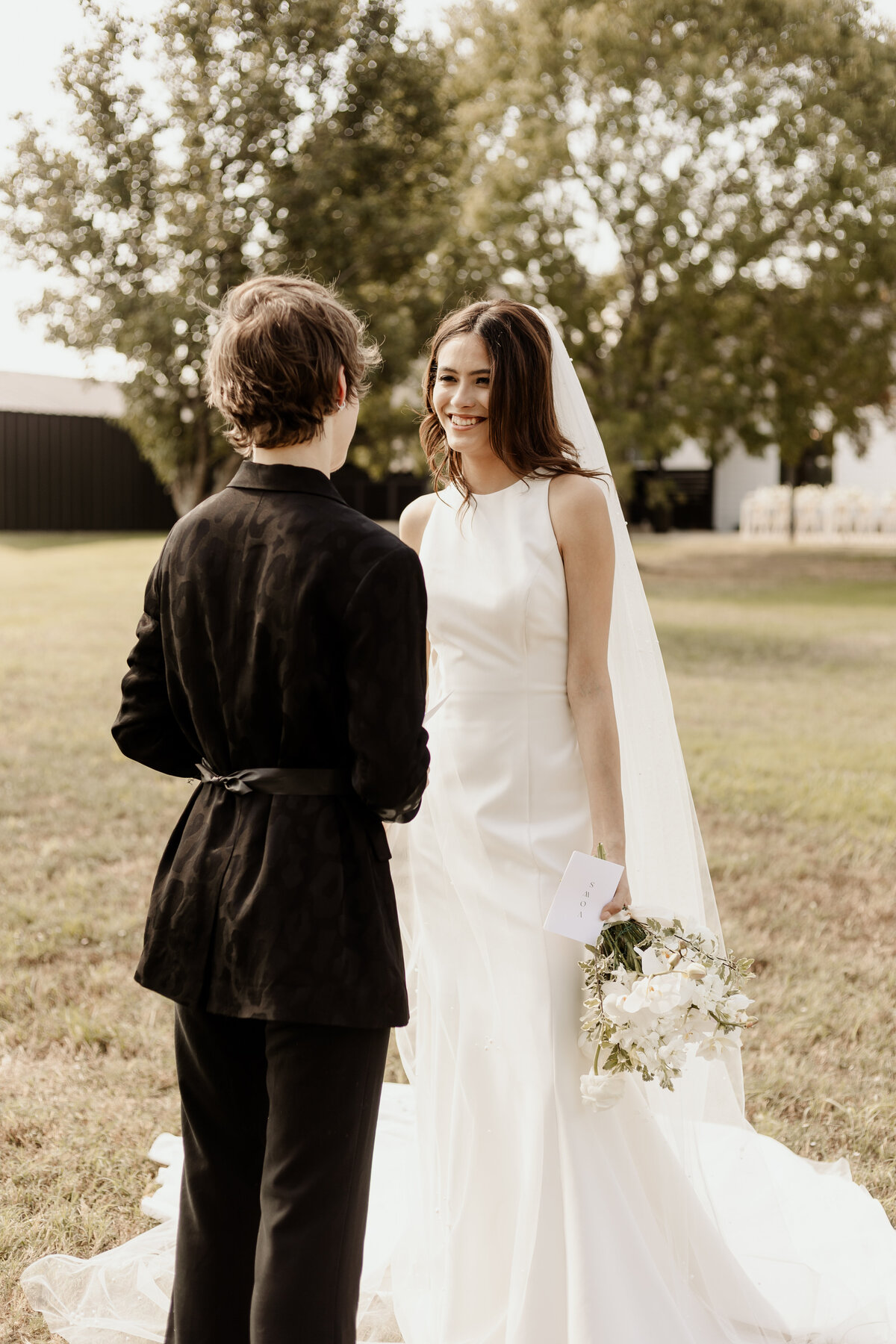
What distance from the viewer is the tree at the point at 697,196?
2073cm

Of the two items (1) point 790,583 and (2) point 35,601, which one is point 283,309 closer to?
(2) point 35,601

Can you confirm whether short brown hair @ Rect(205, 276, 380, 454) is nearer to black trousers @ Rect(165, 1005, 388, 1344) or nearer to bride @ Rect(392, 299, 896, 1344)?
bride @ Rect(392, 299, 896, 1344)

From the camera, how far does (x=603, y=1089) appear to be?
2.25 meters

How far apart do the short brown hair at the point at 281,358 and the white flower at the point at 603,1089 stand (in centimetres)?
133

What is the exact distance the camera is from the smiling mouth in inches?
103

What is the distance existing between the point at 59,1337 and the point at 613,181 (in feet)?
70.7

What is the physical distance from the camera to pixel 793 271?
2192cm

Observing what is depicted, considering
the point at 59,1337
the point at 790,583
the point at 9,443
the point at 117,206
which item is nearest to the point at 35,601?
the point at 117,206

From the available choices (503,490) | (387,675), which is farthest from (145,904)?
(387,675)

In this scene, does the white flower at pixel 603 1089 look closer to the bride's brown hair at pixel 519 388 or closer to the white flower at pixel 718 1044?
the white flower at pixel 718 1044

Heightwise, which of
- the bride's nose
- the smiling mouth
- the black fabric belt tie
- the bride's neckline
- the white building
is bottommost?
the black fabric belt tie

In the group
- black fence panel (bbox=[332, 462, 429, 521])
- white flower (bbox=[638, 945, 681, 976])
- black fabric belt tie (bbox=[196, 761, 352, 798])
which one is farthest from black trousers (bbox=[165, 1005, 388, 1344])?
black fence panel (bbox=[332, 462, 429, 521])

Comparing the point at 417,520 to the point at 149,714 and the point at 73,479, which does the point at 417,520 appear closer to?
the point at 149,714

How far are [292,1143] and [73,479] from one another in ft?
92.7
